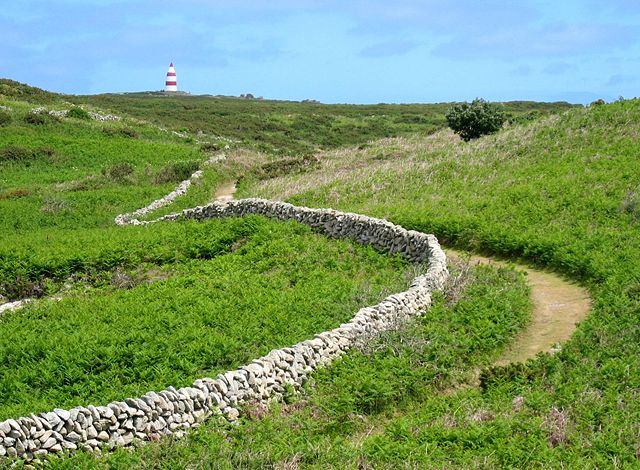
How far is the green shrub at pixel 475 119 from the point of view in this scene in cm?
4394

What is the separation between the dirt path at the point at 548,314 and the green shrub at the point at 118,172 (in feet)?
84.9

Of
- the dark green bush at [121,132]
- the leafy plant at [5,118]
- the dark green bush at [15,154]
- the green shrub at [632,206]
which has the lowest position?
the green shrub at [632,206]

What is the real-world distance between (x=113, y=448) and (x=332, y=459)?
3.02 meters

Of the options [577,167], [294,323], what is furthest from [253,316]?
[577,167]

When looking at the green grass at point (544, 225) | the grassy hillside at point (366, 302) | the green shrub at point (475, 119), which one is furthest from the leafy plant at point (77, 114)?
the green shrub at point (475, 119)

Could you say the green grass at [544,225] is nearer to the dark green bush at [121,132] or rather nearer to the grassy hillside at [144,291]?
the grassy hillside at [144,291]

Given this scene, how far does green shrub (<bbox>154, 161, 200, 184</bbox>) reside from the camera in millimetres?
40344

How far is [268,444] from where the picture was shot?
1020 cm

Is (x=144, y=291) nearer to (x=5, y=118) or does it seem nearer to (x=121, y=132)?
(x=121, y=132)

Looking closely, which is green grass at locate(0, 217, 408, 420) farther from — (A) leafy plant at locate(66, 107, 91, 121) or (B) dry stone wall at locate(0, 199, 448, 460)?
(A) leafy plant at locate(66, 107, 91, 121)

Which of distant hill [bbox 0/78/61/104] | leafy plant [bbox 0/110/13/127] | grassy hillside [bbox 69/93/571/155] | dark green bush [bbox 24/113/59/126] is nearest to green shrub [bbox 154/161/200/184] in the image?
dark green bush [bbox 24/113/59/126]

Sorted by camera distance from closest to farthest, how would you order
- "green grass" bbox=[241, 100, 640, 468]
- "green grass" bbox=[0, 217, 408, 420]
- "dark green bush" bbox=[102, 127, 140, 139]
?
"green grass" bbox=[241, 100, 640, 468] → "green grass" bbox=[0, 217, 408, 420] → "dark green bush" bbox=[102, 127, 140, 139]

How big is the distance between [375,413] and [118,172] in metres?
32.0

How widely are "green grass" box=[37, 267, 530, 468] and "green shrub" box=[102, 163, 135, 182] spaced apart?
2806 cm
